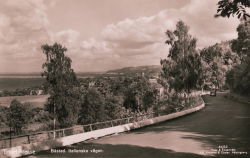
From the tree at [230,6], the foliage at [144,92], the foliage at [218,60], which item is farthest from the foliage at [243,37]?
the tree at [230,6]

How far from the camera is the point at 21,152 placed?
1549cm

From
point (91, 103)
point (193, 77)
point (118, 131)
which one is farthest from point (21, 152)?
point (91, 103)

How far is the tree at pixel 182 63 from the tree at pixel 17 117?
5517 cm

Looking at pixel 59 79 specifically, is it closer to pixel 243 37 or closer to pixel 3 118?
pixel 243 37

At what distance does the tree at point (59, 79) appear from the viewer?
48.7 meters

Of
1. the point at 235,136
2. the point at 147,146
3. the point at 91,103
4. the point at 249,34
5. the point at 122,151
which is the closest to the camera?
the point at 122,151

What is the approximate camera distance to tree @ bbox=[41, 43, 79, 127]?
4866 cm

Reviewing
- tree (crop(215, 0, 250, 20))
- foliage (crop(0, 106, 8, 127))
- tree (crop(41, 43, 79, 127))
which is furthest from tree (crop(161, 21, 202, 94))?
foliage (crop(0, 106, 8, 127))

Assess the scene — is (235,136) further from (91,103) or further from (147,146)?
(91,103)

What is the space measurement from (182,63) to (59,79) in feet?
69.5

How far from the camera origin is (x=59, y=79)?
1930 inches

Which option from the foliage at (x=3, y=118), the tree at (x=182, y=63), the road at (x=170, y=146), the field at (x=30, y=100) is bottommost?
the foliage at (x=3, y=118)

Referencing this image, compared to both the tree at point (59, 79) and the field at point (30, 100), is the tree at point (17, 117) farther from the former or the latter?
the tree at point (59, 79)

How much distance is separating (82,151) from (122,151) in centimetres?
218
